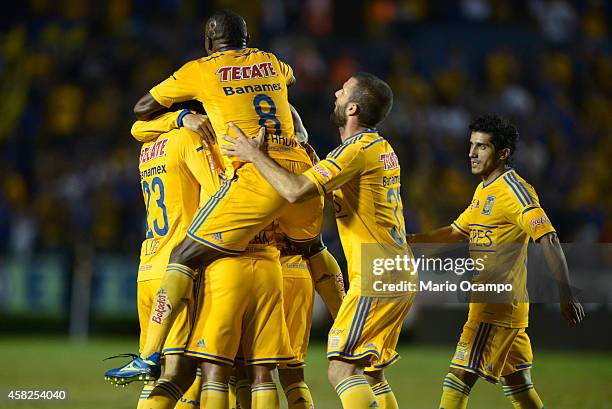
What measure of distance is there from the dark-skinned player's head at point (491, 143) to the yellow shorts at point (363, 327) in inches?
57.9

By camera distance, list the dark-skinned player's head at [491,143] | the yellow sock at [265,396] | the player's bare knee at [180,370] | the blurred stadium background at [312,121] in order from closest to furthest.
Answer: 1. the yellow sock at [265,396]
2. the player's bare knee at [180,370]
3. the dark-skinned player's head at [491,143]
4. the blurred stadium background at [312,121]

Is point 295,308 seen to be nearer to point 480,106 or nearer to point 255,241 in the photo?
point 255,241

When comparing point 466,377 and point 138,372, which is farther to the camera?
point 466,377

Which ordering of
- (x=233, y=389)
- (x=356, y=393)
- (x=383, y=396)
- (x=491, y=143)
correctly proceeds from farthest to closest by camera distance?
(x=233, y=389) < (x=491, y=143) < (x=383, y=396) < (x=356, y=393)

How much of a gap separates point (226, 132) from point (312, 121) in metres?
10.9

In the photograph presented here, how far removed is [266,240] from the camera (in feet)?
20.2

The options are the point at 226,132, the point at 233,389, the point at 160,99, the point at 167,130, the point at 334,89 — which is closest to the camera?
the point at 226,132

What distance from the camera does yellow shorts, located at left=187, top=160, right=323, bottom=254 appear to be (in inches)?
226

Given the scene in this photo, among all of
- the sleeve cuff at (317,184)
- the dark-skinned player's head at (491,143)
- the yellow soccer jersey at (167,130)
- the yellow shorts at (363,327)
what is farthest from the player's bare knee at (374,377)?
the dark-skinned player's head at (491,143)

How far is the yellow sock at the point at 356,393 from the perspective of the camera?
18.7 ft

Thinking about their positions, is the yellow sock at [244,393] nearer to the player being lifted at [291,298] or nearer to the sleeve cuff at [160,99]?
the player being lifted at [291,298]

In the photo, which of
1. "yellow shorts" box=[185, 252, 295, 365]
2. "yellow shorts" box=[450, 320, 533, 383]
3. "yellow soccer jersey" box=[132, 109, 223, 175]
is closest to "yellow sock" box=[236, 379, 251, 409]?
"yellow shorts" box=[185, 252, 295, 365]

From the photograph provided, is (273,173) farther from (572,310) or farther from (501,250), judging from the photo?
(572,310)

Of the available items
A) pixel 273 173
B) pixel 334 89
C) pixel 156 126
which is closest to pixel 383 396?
pixel 273 173
